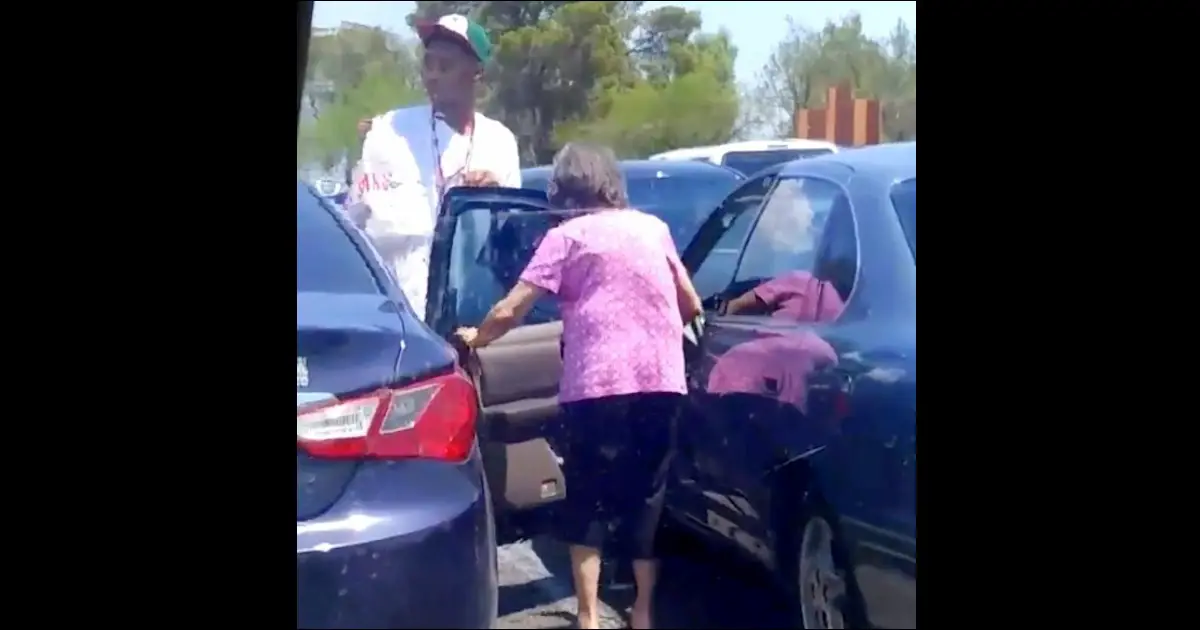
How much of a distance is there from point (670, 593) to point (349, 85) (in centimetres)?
147

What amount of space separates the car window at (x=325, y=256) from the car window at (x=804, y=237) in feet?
3.04

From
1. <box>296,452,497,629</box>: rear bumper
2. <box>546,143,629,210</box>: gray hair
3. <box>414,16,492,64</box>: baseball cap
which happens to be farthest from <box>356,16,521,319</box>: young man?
<box>296,452,497,629</box>: rear bumper

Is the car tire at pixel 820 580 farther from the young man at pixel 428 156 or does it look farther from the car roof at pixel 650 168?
the young man at pixel 428 156

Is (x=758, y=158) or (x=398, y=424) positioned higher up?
(x=758, y=158)

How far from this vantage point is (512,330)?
10.1ft

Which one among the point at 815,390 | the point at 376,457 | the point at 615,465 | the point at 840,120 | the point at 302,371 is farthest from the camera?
the point at 840,120

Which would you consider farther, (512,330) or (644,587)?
(644,587)

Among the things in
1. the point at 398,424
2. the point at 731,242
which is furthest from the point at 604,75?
the point at 398,424

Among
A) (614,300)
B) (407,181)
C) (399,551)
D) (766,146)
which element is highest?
(766,146)

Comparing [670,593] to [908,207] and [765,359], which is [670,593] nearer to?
[765,359]

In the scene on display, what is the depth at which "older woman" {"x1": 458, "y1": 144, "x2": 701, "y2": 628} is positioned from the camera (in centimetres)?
311

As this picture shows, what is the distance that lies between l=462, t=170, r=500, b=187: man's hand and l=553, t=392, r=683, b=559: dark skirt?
0.58 m
